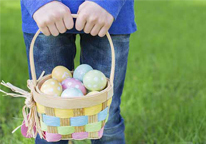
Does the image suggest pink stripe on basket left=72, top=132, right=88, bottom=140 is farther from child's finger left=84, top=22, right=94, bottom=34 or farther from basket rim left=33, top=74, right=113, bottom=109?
child's finger left=84, top=22, right=94, bottom=34

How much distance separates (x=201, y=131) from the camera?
160 cm

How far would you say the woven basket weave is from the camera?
31.7 inches

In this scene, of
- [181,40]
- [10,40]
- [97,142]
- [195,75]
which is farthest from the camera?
[181,40]

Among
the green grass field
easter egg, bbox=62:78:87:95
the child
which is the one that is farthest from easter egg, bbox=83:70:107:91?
the green grass field

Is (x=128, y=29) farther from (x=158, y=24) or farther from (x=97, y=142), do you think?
(x=158, y=24)

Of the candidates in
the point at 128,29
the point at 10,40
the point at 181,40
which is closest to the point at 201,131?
the point at 128,29

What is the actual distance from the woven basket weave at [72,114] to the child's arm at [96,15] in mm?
30

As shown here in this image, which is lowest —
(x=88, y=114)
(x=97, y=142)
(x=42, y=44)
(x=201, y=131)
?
(x=201, y=131)

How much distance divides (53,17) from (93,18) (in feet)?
0.37

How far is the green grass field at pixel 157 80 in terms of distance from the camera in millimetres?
1621

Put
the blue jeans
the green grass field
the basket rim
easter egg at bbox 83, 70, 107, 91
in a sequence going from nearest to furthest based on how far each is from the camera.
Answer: the basket rim, easter egg at bbox 83, 70, 107, 91, the blue jeans, the green grass field

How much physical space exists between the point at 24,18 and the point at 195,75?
162 centimetres

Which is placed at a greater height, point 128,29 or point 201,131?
point 128,29

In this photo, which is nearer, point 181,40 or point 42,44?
point 42,44
